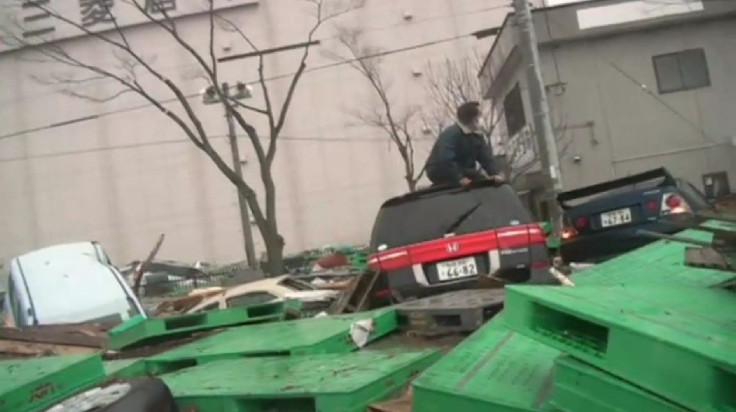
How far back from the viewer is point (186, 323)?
6461 mm

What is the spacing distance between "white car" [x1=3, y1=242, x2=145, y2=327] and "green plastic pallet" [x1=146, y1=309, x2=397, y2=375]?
5.65m

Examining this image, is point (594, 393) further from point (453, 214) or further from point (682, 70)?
point (682, 70)

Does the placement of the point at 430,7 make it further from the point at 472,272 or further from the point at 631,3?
the point at 472,272

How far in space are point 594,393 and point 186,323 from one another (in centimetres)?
465

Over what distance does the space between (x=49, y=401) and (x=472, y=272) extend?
11.6 feet

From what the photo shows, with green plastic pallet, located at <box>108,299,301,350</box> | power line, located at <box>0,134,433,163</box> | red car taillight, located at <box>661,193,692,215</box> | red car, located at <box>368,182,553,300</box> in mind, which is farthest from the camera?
power line, located at <box>0,134,433,163</box>

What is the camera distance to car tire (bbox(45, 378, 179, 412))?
10.7ft

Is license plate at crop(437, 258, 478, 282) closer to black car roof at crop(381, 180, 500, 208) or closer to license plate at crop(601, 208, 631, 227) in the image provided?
black car roof at crop(381, 180, 500, 208)

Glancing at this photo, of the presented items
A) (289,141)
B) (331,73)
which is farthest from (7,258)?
(331,73)

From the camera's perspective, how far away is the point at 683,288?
3494 millimetres

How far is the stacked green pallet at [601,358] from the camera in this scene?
7.25 feet

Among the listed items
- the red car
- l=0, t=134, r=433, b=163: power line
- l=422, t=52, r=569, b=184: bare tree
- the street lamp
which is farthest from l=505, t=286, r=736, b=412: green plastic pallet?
l=0, t=134, r=433, b=163: power line

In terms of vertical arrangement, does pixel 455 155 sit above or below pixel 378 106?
below

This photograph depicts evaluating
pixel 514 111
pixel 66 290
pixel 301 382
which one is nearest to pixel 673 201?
pixel 301 382
